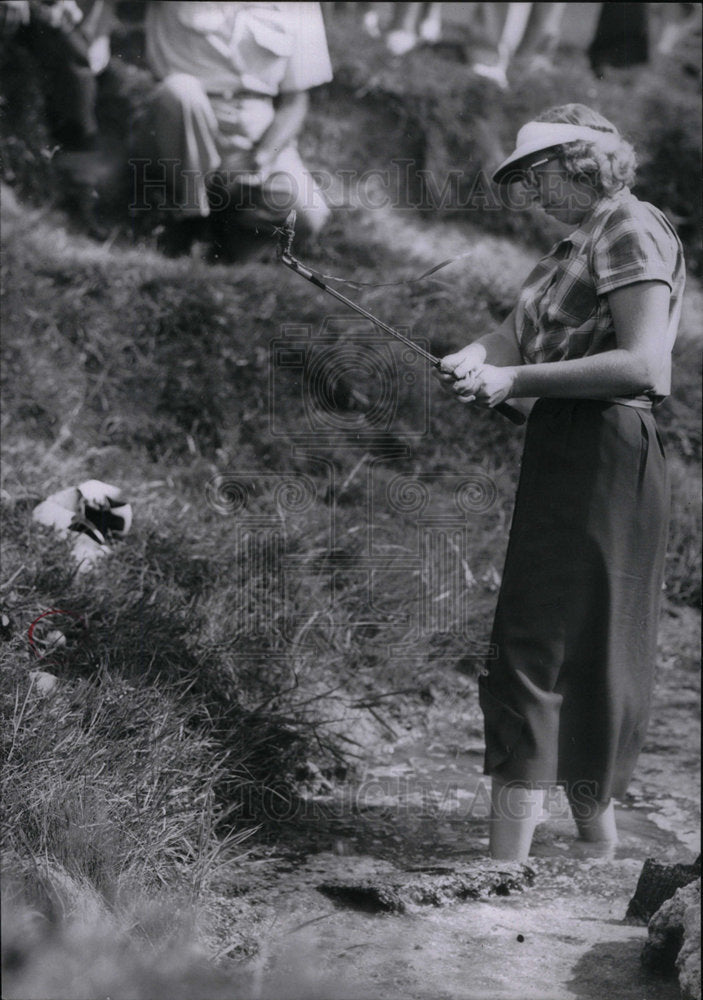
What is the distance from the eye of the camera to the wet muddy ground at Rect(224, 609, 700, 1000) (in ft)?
8.30

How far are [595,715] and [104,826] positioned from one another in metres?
1.15

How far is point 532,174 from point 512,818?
5.03 feet

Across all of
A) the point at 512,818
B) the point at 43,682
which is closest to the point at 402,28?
the point at 43,682

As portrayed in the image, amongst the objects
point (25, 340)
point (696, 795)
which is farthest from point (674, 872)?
point (25, 340)

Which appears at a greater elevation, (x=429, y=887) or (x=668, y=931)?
(x=668, y=931)

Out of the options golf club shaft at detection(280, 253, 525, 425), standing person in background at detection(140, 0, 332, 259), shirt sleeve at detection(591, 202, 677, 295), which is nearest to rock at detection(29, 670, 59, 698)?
golf club shaft at detection(280, 253, 525, 425)

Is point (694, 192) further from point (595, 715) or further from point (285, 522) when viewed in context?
point (595, 715)

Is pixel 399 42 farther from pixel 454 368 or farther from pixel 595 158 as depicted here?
pixel 454 368

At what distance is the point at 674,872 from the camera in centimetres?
285

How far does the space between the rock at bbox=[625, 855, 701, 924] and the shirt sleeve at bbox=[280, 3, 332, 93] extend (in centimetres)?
417

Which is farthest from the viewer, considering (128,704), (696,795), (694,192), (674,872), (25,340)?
(694,192)

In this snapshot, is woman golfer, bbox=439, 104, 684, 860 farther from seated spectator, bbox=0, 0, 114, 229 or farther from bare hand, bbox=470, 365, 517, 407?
seated spectator, bbox=0, 0, 114, 229

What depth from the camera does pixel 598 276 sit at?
2.79m

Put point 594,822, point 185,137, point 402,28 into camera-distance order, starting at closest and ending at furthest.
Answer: point 594,822
point 185,137
point 402,28
